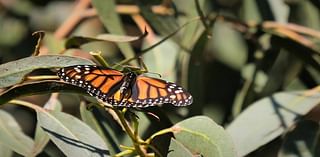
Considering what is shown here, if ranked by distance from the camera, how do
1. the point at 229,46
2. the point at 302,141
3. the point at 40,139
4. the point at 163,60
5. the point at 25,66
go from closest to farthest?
the point at 25,66 < the point at 40,139 < the point at 302,141 < the point at 163,60 < the point at 229,46

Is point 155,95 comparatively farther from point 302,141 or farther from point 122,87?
point 302,141

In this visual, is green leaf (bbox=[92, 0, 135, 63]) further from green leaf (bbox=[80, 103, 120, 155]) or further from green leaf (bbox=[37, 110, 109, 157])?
green leaf (bbox=[37, 110, 109, 157])

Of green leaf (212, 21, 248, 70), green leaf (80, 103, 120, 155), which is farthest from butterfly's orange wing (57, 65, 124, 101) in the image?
green leaf (212, 21, 248, 70)

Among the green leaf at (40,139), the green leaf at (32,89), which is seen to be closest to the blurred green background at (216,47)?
the green leaf at (40,139)

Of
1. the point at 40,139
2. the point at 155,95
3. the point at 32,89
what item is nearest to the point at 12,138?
the point at 40,139

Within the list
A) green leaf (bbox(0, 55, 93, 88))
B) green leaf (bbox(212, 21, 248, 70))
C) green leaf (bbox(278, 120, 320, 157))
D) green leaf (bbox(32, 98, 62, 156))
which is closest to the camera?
green leaf (bbox(0, 55, 93, 88))

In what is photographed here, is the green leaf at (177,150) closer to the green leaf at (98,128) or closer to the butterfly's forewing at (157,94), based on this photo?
the butterfly's forewing at (157,94)
